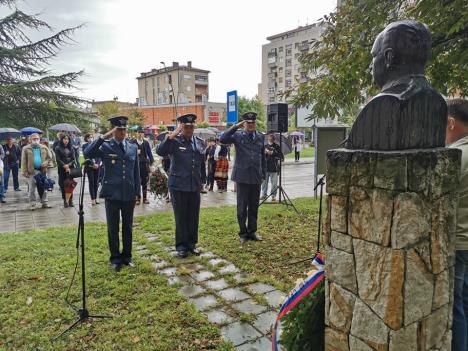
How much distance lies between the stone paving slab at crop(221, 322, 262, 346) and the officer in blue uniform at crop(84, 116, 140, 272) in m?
1.92

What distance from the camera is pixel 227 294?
12.6ft

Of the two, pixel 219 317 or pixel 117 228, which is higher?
pixel 117 228

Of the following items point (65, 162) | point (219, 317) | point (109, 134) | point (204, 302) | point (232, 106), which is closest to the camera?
point (219, 317)

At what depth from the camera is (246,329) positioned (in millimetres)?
3154

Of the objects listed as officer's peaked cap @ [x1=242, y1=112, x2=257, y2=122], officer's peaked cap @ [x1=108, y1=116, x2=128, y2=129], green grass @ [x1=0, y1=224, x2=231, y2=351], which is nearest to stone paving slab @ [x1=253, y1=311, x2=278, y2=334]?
green grass @ [x1=0, y1=224, x2=231, y2=351]

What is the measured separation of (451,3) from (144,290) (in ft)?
14.1

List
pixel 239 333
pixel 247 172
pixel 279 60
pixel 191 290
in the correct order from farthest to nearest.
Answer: pixel 279 60, pixel 247 172, pixel 191 290, pixel 239 333

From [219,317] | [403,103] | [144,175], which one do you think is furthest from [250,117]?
[144,175]

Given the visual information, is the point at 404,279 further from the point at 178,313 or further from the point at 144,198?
the point at 144,198

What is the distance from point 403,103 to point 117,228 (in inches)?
146

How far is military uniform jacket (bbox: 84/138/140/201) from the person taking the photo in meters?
4.39

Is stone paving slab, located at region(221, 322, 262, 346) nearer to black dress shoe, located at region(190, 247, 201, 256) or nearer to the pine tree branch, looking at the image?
black dress shoe, located at region(190, 247, 201, 256)

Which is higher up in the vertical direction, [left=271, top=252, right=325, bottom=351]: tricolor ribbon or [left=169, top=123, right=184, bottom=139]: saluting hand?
[left=169, top=123, right=184, bottom=139]: saluting hand

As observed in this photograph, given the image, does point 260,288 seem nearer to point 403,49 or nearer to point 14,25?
point 403,49
